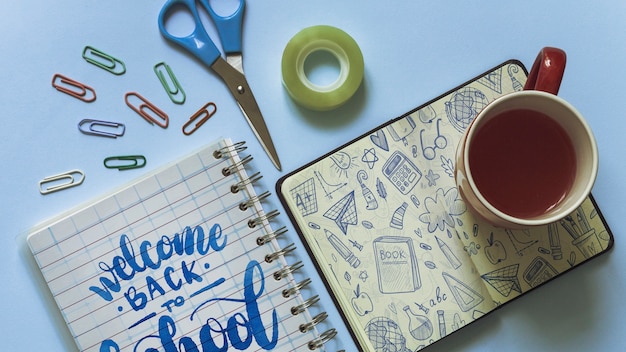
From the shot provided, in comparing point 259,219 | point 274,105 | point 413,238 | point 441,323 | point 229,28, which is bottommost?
point 441,323

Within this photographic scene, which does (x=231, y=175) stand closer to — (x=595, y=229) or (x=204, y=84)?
(x=204, y=84)

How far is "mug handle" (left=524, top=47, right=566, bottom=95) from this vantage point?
62cm

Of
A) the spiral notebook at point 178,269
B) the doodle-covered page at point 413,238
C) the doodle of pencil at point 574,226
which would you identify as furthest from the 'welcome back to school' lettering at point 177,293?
the doodle of pencil at point 574,226

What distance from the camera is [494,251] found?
0.75 metres

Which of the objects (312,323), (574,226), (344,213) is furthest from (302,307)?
(574,226)

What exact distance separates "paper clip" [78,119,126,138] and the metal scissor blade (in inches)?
5.5

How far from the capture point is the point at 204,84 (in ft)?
2.54

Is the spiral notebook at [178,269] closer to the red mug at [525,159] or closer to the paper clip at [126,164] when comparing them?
the paper clip at [126,164]

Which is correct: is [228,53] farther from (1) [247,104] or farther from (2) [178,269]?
(2) [178,269]

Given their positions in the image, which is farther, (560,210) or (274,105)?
(274,105)

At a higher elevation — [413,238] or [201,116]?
[201,116]

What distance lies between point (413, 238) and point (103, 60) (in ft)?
Result: 1.45

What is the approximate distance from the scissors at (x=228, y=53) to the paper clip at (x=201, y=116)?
0.03 m

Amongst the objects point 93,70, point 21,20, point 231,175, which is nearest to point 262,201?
point 231,175
